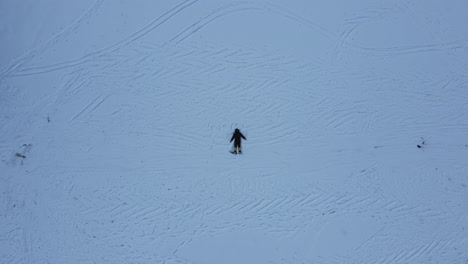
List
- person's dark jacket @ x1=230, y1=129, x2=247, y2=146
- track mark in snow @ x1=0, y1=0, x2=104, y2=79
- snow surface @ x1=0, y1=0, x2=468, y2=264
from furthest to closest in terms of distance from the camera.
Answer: track mark in snow @ x1=0, y1=0, x2=104, y2=79, person's dark jacket @ x1=230, y1=129, x2=247, y2=146, snow surface @ x1=0, y1=0, x2=468, y2=264

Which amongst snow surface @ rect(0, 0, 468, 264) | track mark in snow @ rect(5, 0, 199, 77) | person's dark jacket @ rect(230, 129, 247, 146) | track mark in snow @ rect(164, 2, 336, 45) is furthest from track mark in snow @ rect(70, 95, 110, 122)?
person's dark jacket @ rect(230, 129, 247, 146)

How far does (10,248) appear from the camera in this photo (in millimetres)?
6582

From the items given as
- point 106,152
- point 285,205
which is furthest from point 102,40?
point 285,205

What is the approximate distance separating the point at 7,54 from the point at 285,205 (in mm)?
6369

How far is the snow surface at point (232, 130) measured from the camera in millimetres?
6637

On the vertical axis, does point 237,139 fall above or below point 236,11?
below

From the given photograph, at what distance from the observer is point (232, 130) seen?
22.5 ft

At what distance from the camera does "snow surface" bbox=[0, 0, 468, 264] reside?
21.8 ft

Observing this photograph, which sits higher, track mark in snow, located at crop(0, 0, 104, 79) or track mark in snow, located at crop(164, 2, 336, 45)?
track mark in snow, located at crop(164, 2, 336, 45)

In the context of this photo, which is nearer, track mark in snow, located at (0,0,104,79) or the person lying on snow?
the person lying on snow

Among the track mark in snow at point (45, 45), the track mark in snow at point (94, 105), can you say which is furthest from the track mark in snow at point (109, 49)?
the track mark in snow at point (94, 105)

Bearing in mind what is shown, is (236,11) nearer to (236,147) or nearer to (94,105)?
(236,147)

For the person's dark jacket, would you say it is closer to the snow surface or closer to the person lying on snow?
the person lying on snow

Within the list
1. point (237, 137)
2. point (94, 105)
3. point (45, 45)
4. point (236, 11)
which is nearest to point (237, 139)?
point (237, 137)
